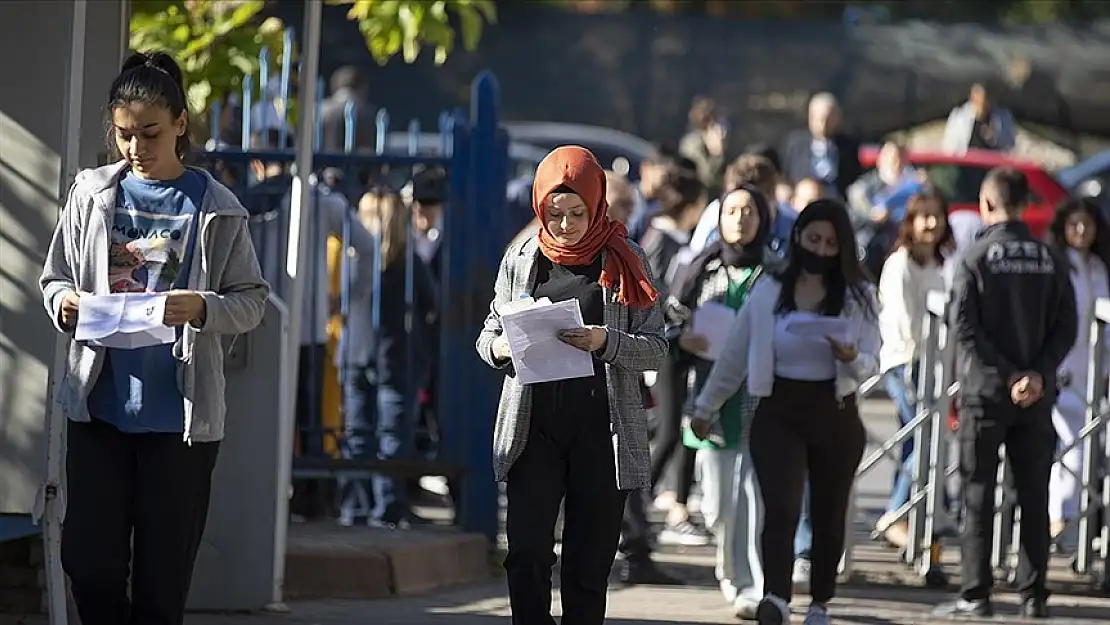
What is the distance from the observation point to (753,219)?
340 inches

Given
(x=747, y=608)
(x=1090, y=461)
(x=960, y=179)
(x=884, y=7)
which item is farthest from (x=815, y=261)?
(x=884, y=7)

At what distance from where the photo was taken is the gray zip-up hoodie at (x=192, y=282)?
5.62 m

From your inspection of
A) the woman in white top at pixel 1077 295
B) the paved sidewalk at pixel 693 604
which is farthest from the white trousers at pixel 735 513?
the woman in white top at pixel 1077 295

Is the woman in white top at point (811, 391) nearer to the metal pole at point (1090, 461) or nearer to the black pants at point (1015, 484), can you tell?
the black pants at point (1015, 484)

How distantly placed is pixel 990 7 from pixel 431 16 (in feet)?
76.8

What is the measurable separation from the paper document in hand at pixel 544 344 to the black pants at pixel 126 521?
925 mm

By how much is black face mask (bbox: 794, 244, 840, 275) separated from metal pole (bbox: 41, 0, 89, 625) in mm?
2745

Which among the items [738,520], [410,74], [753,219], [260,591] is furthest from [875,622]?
[410,74]

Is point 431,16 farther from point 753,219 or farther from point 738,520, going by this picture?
point 738,520

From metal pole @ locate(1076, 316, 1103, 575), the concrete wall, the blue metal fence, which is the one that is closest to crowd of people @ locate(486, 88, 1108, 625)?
metal pole @ locate(1076, 316, 1103, 575)

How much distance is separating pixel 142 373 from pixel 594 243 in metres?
1.36

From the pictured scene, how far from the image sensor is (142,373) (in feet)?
18.5

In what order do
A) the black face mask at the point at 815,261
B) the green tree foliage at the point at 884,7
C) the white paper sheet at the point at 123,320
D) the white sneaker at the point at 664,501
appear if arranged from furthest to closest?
1. the green tree foliage at the point at 884,7
2. the white sneaker at the point at 664,501
3. the black face mask at the point at 815,261
4. the white paper sheet at the point at 123,320

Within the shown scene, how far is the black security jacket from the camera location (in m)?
8.43
